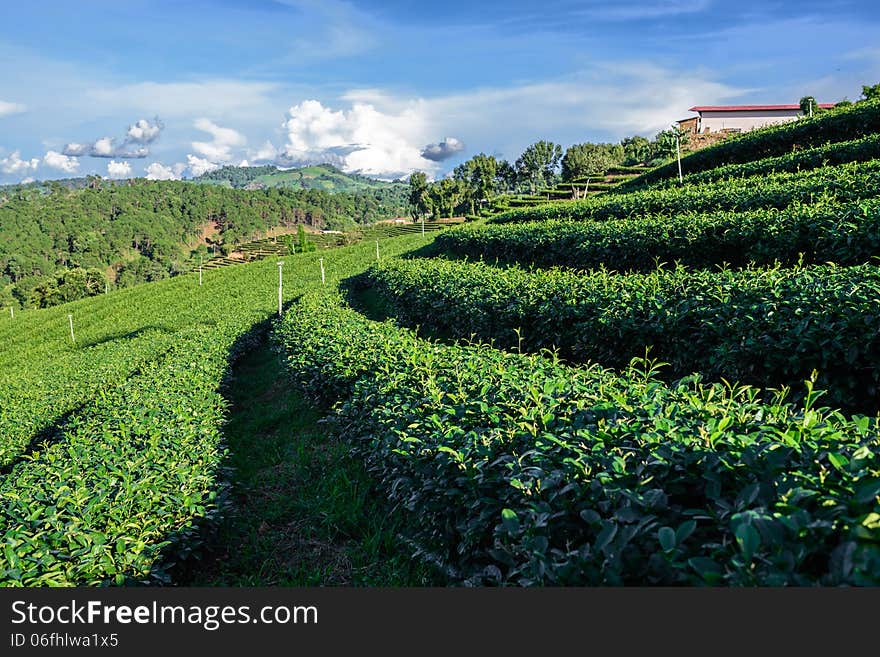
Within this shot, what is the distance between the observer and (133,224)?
149 meters

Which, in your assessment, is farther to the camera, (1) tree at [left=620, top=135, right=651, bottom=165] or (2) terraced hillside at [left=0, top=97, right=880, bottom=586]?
(1) tree at [left=620, top=135, right=651, bottom=165]

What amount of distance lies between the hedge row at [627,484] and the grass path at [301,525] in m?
0.43

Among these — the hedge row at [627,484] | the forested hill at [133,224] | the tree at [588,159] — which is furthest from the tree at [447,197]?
the hedge row at [627,484]

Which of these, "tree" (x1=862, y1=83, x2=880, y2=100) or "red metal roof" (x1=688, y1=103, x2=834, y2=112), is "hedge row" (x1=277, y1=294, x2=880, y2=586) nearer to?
"tree" (x1=862, y1=83, x2=880, y2=100)

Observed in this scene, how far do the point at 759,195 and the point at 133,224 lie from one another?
554 ft

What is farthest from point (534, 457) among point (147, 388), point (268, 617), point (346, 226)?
point (346, 226)

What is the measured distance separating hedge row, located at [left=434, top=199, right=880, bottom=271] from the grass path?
20.3 ft

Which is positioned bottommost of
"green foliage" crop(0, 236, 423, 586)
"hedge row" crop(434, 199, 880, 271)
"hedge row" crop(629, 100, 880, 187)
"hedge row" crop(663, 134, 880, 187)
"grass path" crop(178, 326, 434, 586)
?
"grass path" crop(178, 326, 434, 586)

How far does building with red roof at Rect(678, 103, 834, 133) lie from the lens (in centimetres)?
5325

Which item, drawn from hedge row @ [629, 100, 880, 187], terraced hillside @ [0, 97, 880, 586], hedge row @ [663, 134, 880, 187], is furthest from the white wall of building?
terraced hillside @ [0, 97, 880, 586]

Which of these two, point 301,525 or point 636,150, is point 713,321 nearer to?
point 301,525

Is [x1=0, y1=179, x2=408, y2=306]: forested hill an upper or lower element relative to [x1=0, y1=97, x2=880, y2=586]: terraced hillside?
upper

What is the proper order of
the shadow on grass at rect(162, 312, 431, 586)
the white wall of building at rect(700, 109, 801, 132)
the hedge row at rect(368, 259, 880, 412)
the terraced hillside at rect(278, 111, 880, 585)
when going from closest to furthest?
the terraced hillside at rect(278, 111, 880, 585), the shadow on grass at rect(162, 312, 431, 586), the hedge row at rect(368, 259, 880, 412), the white wall of building at rect(700, 109, 801, 132)

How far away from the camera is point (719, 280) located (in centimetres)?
641
